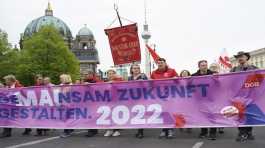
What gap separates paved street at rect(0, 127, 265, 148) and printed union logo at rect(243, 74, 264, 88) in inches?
42.3

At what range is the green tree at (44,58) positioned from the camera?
5897 centimetres

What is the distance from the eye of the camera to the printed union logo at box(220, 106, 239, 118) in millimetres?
9867

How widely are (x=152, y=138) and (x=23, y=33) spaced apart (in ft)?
458

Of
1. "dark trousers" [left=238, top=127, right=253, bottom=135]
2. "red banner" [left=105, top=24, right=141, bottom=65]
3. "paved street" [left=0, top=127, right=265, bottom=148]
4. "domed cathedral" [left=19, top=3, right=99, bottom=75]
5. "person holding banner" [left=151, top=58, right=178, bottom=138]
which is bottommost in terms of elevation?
"paved street" [left=0, top=127, right=265, bottom=148]

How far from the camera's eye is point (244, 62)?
10336 millimetres

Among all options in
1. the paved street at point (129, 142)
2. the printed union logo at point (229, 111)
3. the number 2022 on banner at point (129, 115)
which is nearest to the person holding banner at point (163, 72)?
the number 2022 on banner at point (129, 115)

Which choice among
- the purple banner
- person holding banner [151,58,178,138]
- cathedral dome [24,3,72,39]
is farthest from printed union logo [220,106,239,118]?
cathedral dome [24,3,72,39]

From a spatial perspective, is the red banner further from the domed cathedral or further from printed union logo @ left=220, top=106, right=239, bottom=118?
the domed cathedral

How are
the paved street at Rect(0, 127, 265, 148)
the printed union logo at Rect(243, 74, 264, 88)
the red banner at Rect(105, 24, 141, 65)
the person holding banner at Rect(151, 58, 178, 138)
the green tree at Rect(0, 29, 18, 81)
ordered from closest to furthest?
1. the paved street at Rect(0, 127, 265, 148)
2. the printed union logo at Rect(243, 74, 264, 88)
3. the person holding banner at Rect(151, 58, 178, 138)
4. the red banner at Rect(105, 24, 141, 65)
5. the green tree at Rect(0, 29, 18, 81)

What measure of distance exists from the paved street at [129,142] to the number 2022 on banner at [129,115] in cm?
36

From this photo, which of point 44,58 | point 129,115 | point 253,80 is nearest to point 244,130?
point 253,80

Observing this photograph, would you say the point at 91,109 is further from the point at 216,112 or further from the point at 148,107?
the point at 216,112

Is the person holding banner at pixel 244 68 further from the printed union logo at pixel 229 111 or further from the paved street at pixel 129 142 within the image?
the printed union logo at pixel 229 111

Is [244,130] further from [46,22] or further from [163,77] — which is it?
[46,22]
